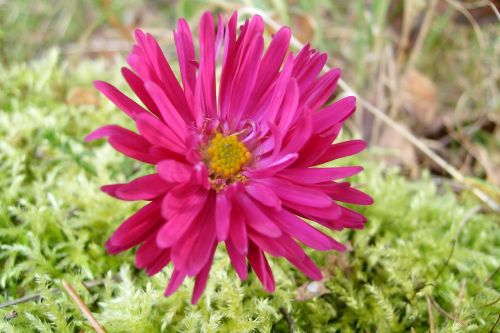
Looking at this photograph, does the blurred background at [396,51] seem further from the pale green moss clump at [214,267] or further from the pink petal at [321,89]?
the pink petal at [321,89]

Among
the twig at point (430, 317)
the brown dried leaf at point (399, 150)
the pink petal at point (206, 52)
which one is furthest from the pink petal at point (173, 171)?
the brown dried leaf at point (399, 150)

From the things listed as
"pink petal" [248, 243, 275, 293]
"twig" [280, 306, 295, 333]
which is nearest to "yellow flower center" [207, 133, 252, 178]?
"pink petal" [248, 243, 275, 293]

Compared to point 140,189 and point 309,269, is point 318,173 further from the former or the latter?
point 140,189

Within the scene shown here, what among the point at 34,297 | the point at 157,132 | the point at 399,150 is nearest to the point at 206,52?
the point at 157,132

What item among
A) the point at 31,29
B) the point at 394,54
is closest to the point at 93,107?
the point at 31,29

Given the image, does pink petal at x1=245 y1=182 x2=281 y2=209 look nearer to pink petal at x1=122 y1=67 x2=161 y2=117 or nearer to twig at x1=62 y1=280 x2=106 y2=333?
pink petal at x1=122 y1=67 x2=161 y2=117

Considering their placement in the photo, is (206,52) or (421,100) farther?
(421,100)

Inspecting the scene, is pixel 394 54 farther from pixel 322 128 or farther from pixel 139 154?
pixel 139 154
